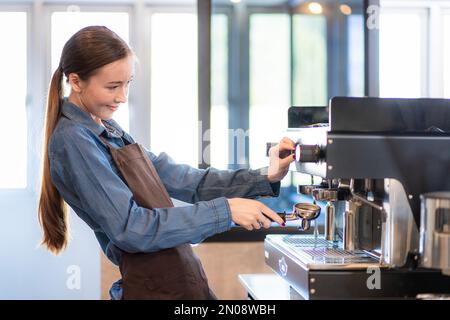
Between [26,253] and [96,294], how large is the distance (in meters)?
0.53

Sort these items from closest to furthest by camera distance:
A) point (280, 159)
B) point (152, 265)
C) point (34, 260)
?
point (152, 265), point (280, 159), point (34, 260)

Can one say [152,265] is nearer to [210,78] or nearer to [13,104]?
[210,78]

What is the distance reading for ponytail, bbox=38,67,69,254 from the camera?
56.6 inches

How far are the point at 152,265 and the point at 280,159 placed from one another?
0.48 meters

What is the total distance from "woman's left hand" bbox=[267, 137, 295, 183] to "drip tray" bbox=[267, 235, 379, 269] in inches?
6.5

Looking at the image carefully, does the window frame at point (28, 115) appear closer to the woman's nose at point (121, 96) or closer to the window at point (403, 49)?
the window at point (403, 49)

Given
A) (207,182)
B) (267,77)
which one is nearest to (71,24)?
(267,77)

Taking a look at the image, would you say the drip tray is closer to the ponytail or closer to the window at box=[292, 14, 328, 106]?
the ponytail

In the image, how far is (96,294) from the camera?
139 inches

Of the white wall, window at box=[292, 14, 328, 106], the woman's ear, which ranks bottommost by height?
the white wall

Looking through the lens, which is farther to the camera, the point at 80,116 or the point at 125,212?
the point at 80,116

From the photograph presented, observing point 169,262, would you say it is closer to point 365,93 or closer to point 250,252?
point 250,252

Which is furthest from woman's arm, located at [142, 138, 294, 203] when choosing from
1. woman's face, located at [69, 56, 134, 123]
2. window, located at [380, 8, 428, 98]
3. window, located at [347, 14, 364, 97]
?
window, located at [380, 8, 428, 98]

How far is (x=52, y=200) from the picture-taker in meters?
1.46
